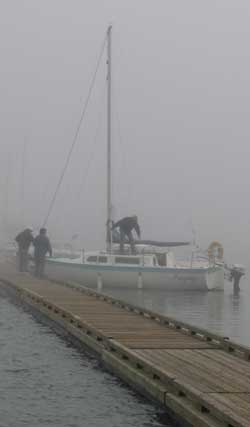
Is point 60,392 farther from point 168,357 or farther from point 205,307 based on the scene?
point 205,307

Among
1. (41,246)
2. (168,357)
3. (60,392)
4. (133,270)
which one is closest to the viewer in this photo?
(60,392)

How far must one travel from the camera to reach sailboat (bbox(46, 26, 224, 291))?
41594 mm

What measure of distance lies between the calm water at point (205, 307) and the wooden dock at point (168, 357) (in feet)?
14.2

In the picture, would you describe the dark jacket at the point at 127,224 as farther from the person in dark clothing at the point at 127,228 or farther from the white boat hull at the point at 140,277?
the white boat hull at the point at 140,277

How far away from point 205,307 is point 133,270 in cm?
768

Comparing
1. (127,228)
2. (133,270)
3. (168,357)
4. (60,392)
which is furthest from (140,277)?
(60,392)

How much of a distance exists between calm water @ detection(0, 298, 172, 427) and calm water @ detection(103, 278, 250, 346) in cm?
782

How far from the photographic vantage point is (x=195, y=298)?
39500 millimetres

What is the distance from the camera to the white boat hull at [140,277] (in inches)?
1635

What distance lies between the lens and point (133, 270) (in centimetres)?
4162

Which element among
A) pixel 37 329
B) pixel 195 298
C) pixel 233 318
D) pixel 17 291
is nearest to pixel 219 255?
pixel 195 298

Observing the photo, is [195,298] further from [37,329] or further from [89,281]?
[37,329]

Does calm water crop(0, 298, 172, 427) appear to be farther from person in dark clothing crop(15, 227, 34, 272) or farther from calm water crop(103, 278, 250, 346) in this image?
person in dark clothing crop(15, 227, 34, 272)

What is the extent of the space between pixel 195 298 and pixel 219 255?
6.24m
